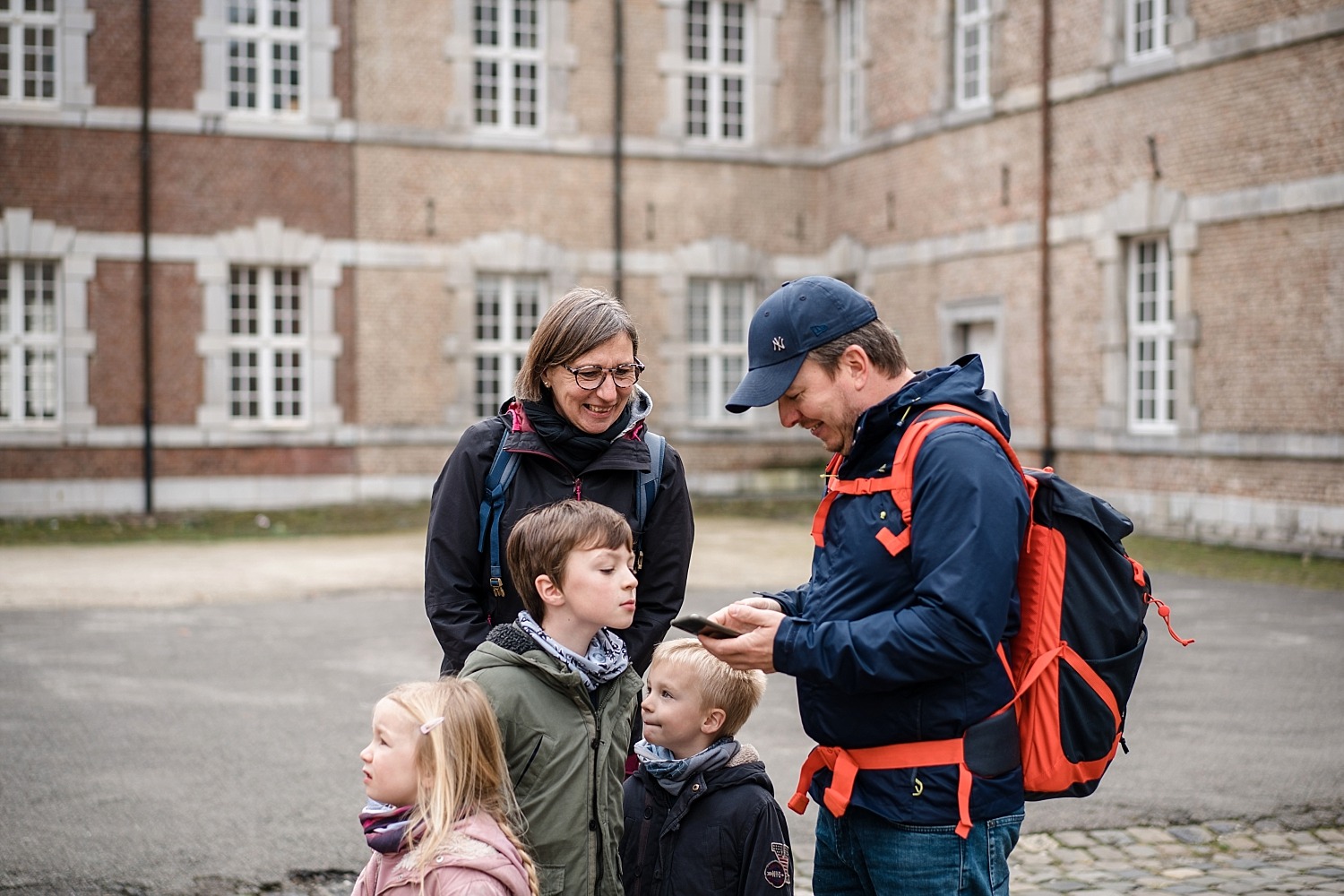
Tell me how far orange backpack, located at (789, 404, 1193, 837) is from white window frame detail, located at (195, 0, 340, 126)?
64.3 feet

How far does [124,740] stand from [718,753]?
4798 mm

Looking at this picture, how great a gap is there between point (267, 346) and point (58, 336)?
2801 millimetres

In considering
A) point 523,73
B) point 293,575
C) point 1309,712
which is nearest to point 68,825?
point 1309,712

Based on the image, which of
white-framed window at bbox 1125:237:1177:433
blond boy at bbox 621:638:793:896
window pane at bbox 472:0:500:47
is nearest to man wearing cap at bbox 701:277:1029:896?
blond boy at bbox 621:638:793:896

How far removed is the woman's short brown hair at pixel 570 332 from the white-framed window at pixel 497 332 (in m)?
18.4

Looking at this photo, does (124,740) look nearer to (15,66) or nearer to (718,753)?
(718,753)

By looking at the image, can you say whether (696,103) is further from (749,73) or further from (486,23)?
(486,23)

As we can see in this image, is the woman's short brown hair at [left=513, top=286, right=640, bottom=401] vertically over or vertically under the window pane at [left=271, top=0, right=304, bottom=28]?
under

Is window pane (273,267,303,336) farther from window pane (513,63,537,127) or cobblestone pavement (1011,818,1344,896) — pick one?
cobblestone pavement (1011,818,1344,896)

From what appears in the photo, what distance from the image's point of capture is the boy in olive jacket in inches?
124

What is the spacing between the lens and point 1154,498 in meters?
17.2

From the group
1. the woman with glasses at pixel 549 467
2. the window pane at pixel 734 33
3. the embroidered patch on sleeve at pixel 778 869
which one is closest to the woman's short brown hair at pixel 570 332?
the woman with glasses at pixel 549 467

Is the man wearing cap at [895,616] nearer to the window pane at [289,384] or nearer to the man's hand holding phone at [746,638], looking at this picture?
the man's hand holding phone at [746,638]

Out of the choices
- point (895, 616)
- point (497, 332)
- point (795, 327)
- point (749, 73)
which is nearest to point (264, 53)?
point (497, 332)
